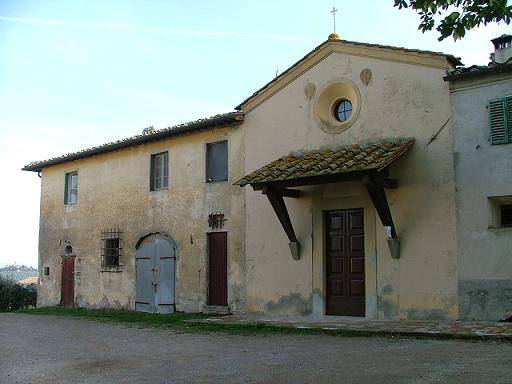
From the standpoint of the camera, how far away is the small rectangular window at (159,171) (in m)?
17.5

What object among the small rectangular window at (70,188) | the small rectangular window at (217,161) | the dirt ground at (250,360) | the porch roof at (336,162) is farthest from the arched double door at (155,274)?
the dirt ground at (250,360)

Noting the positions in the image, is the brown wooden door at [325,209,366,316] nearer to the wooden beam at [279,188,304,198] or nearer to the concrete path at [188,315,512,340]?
the concrete path at [188,315,512,340]

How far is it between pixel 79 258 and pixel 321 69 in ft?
36.4

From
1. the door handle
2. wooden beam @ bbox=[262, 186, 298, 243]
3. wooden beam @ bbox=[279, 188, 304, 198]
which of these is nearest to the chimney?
wooden beam @ bbox=[279, 188, 304, 198]

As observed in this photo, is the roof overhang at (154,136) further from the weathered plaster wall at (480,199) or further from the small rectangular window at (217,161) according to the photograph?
the weathered plaster wall at (480,199)

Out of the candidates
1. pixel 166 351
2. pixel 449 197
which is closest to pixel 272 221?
pixel 449 197

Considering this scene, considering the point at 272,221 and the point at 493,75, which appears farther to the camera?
the point at 272,221

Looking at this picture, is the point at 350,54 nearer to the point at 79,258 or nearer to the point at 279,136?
the point at 279,136

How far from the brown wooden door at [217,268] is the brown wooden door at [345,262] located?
324 cm

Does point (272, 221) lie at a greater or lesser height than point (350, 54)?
lesser

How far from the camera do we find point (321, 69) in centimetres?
1375

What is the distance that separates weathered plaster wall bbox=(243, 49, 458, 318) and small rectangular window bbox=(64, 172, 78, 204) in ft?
28.0

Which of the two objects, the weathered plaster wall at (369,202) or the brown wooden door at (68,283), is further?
the brown wooden door at (68,283)

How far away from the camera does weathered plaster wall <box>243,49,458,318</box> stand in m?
11.7
